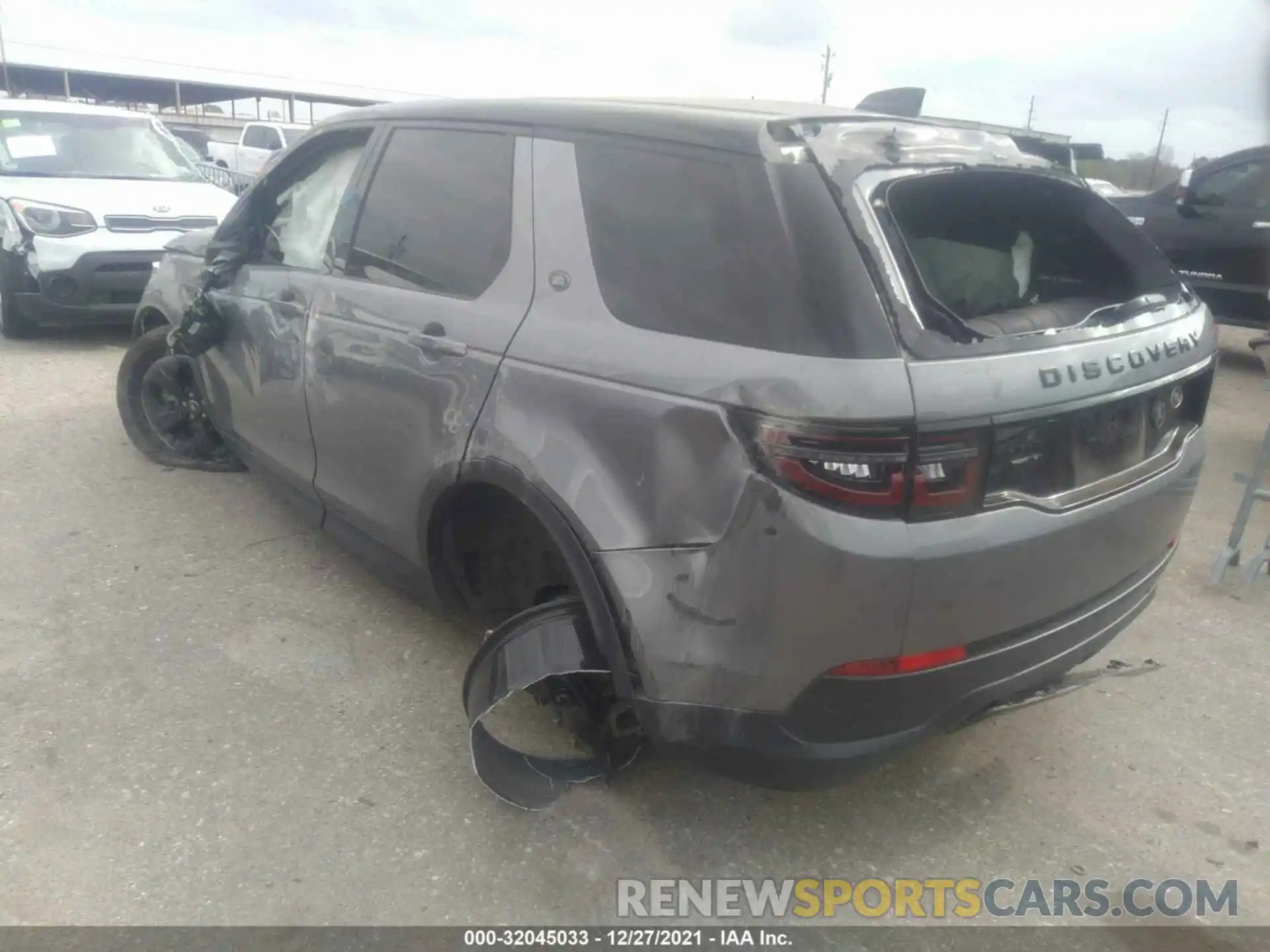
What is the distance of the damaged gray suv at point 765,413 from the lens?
6.42ft

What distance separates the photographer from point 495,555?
2.99 metres

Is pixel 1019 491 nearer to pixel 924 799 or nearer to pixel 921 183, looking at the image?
pixel 921 183

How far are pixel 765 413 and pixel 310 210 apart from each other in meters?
2.47

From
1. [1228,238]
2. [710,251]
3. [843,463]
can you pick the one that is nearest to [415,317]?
[710,251]

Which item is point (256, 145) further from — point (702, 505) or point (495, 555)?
point (702, 505)

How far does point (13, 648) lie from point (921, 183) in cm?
327

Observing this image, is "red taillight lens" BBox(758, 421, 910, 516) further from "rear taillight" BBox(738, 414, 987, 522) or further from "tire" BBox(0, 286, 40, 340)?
"tire" BBox(0, 286, 40, 340)

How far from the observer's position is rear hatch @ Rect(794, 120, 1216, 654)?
78.0 inches

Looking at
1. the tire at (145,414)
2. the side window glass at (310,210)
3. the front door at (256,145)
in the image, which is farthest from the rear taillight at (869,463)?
the front door at (256,145)

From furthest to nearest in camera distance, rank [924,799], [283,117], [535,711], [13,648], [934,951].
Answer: [283,117]
[13,648]
[535,711]
[924,799]
[934,951]

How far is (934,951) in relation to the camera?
7.41 feet

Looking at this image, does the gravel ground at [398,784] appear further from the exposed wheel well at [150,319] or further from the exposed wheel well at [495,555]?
the exposed wheel well at [150,319]

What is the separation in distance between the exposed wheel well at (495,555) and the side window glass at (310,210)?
1.14 metres

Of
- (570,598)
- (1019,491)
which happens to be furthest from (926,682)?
(570,598)
